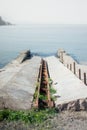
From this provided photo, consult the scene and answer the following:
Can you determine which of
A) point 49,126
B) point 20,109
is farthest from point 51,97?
point 49,126

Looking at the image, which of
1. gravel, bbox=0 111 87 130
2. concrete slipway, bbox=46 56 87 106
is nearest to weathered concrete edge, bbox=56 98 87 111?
concrete slipway, bbox=46 56 87 106

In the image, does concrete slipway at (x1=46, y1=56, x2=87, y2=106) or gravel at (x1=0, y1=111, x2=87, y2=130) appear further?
concrete slipway at (x1=46, y1=56, x2=87, y2=106)

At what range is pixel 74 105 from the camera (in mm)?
12820

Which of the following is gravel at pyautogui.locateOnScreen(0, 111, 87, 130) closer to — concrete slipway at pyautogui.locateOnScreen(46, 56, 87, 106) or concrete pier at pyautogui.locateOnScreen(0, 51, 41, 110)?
concrete slipway at pyautogui.locateOnScreen(46, 56, 87, 106)

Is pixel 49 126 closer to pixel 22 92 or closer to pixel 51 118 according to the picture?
pixel 51 118

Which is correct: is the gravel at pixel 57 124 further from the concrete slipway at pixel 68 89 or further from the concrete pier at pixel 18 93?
the concrete pier at pixel 18 93

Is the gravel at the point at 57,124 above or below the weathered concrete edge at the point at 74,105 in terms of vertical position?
above

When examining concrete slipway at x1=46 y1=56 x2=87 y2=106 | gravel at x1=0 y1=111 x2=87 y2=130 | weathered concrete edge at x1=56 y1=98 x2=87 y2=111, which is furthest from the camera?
concrete slipway at x1=46 y1=56 x2=87 y2=106

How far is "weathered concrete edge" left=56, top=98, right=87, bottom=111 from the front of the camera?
12.7m

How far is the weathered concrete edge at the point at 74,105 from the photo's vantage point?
1270cm

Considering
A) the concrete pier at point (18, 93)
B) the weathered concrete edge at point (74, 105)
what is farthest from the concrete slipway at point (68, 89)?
the concrete pier at point (18, 93)

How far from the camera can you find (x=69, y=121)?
1080 cm

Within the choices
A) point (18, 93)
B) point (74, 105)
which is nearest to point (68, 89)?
point (18, 93)

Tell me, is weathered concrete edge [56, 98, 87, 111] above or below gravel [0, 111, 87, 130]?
below
